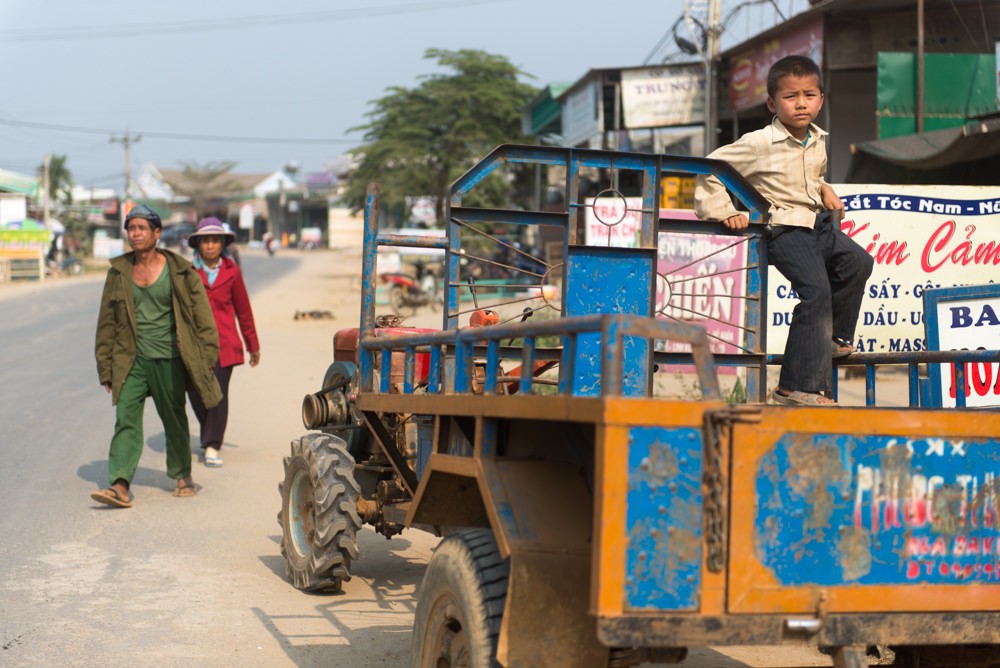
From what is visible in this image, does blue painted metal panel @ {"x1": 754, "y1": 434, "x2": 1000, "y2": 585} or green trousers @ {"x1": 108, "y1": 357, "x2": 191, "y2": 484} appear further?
green trousers @ {"x1": 108, "y1": 357, "x2": 191, "y2": 484}

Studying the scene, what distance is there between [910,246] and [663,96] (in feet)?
42.0

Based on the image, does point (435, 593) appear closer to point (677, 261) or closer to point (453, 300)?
point (453, 300)

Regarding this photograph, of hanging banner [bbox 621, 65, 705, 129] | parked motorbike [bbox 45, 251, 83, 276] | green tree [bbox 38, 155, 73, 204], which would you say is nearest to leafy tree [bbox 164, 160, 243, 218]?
green tree [bbox 38, 155, 73, 204]

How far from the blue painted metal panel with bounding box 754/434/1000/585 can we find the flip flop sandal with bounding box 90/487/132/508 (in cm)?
596

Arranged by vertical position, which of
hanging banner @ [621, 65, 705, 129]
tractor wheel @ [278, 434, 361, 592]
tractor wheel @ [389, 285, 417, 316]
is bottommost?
tractor wheel @ [278, 434, 361, 592]

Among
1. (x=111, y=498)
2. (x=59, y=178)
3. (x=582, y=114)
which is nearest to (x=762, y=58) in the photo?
(x=582, y=114)

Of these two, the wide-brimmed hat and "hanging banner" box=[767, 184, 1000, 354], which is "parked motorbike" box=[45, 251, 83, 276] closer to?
the wide-brimmed hat

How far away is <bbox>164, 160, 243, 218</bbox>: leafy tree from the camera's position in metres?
96.6

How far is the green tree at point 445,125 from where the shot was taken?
36.9m

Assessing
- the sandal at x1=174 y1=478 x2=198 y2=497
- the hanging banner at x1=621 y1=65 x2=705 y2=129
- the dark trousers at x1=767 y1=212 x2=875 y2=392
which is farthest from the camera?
the hanging banner at x1=621 y1=65 x2=705 y2=129

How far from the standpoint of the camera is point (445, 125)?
37.7 m

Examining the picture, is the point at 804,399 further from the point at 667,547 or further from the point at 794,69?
the point at 667,547

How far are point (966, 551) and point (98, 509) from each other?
247 inches

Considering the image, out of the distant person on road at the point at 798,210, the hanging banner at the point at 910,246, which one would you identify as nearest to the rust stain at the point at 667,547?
the distant person on road at the point at 798,210
